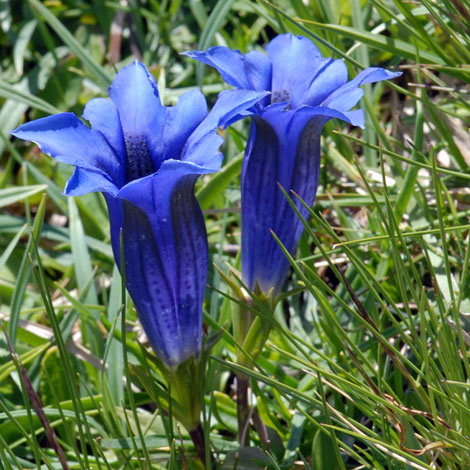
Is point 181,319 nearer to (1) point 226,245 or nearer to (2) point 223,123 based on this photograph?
(2) point 223,123

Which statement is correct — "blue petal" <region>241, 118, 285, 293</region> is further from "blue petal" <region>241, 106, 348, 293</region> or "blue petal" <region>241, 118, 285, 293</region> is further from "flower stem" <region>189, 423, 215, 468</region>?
"flower stem" <region>189, 423, 215, 468</region>

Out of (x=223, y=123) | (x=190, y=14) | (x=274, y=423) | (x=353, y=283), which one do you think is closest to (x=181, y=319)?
(x=223, y=123)

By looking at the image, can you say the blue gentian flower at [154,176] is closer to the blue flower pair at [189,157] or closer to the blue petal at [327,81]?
the blue flower pair at [189,157]

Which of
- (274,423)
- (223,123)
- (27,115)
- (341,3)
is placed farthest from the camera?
(27,115)

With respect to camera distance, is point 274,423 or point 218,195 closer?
point 274,423

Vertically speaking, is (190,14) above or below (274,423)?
above

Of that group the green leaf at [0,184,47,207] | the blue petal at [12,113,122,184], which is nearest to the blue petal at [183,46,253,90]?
the blue petal at [12,113,122,184]

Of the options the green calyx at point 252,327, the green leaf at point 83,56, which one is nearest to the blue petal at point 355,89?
the green calyx at point 252,327
